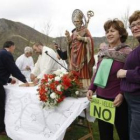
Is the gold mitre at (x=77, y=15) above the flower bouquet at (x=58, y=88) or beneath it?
above

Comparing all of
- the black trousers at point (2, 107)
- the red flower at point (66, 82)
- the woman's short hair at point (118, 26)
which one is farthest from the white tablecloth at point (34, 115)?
the woman's short hair at point (118, 26)

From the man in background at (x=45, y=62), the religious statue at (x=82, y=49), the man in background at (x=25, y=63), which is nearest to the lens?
the religious statue at (x=82, y=49)

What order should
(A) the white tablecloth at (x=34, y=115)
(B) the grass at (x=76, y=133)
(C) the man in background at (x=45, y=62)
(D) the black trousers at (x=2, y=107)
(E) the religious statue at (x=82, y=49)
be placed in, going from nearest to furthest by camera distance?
(A) the white tablecloth at (x=34, y=115), (E) the religious statue at (x=82, y=49), (B) the grass at (x=76, y=133), (D) the black trousers at (x=2, y=107), (C) the man in background at (x=45, y=62)

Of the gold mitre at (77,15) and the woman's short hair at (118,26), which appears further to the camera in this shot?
the gold mitre at (77,15)

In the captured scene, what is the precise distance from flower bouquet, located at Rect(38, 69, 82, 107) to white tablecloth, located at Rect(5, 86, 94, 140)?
91mm

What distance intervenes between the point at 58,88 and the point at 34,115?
710 mm

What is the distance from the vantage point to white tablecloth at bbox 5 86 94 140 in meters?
2.90

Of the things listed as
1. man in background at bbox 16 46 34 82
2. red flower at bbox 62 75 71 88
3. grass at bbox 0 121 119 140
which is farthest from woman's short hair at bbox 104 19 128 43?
man in background at bbox 16 46 34 82

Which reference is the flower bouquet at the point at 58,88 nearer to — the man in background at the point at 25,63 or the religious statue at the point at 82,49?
the religious statue at the point at 82,49

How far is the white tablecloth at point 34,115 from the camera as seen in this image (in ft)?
9.50

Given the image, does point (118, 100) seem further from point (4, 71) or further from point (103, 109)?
point (4, 71)

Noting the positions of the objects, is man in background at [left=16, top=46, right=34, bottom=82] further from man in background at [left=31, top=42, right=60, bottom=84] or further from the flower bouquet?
the flower bouquet

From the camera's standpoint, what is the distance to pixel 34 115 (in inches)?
133

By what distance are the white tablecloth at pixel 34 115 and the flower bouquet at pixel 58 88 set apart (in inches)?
3.6
